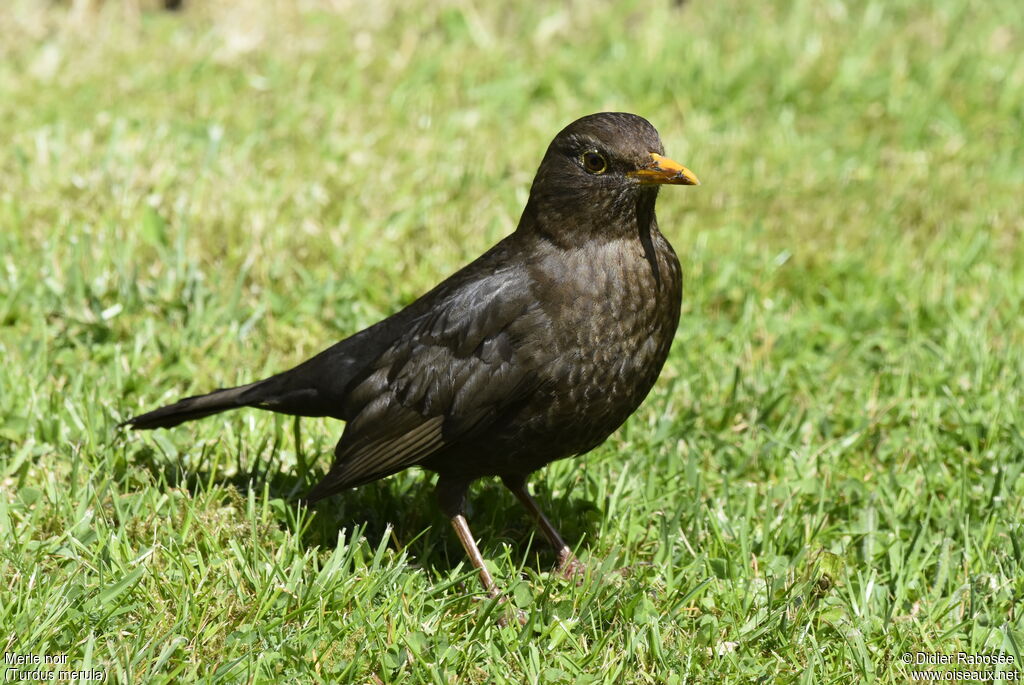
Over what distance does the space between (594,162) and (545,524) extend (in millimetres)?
1294

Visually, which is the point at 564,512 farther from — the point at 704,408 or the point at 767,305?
the point at 767,305

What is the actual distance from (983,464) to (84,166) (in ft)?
14.8

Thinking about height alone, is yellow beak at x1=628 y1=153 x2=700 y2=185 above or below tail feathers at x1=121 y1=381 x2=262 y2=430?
above

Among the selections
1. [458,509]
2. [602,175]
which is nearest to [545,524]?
[458,509]

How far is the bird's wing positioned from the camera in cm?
391

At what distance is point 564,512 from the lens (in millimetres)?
4570

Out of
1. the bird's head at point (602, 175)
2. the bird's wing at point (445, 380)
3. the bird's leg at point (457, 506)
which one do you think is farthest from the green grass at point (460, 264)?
the bird's head at point (602, 175)

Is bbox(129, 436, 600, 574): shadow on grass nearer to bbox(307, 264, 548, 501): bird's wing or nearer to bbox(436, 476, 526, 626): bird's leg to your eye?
bbox(436, 476, 526, 626): bird's leg

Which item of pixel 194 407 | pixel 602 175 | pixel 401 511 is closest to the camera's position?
pixel 602 175

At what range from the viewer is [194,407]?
435 centimetres

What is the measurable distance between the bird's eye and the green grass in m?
1.19

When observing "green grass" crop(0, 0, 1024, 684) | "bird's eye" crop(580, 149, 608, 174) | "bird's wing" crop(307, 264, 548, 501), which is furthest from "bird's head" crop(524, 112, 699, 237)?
"green grass" crop(0, 0, 1024, 684)

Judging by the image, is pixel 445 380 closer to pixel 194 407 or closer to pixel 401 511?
pixel 401 511

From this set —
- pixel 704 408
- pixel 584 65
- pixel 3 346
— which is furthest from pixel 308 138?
pixel 704 408
